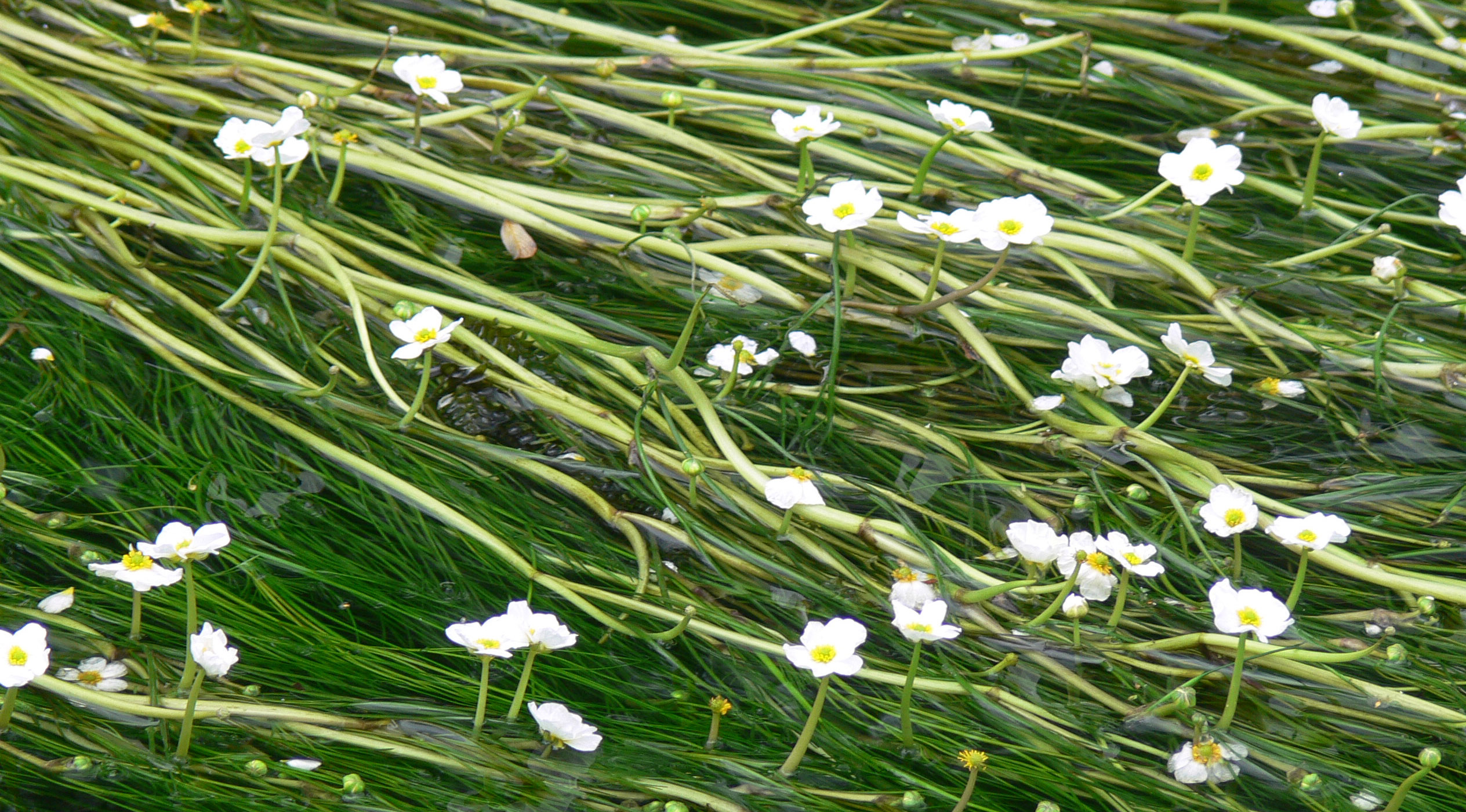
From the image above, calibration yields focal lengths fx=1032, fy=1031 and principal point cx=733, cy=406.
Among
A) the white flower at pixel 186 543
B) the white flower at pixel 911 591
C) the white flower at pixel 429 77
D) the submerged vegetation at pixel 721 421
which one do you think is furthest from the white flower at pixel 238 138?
the white flower at pixel 911 591

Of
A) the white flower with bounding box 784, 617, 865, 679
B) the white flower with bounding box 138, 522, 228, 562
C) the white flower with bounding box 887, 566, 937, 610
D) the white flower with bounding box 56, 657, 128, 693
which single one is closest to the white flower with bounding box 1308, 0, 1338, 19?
the white flower with bounding box 887, 566, 937, 610

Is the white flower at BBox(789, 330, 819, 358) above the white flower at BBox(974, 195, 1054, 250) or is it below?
below

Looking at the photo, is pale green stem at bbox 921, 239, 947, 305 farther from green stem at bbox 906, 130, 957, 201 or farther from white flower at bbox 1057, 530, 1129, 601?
white flower at bbox 1057, 530, 1129, 601

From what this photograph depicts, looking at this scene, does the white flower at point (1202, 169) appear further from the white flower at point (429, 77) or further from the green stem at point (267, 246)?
the green stem at point (267, 246)

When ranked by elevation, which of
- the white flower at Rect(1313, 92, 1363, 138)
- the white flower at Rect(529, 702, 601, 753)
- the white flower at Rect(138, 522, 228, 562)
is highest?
the white flower at Rect(1313, 92, 1363, 138)

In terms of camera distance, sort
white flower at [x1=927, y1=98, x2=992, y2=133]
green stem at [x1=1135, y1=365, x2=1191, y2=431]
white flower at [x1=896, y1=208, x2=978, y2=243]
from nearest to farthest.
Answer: green stem at [x1=1135, y1=365, x2=1191, y2=431]
white flower at [x1=896, y1=208, x2=978, y2=243]
white flower at [x1=927, y1=98, x2=992, y2=133]

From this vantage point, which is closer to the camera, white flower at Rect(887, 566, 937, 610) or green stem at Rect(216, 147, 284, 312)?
white flower at Rect(887, 566, 937, 610)

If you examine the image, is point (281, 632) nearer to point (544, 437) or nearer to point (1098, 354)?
point (544, 437)
